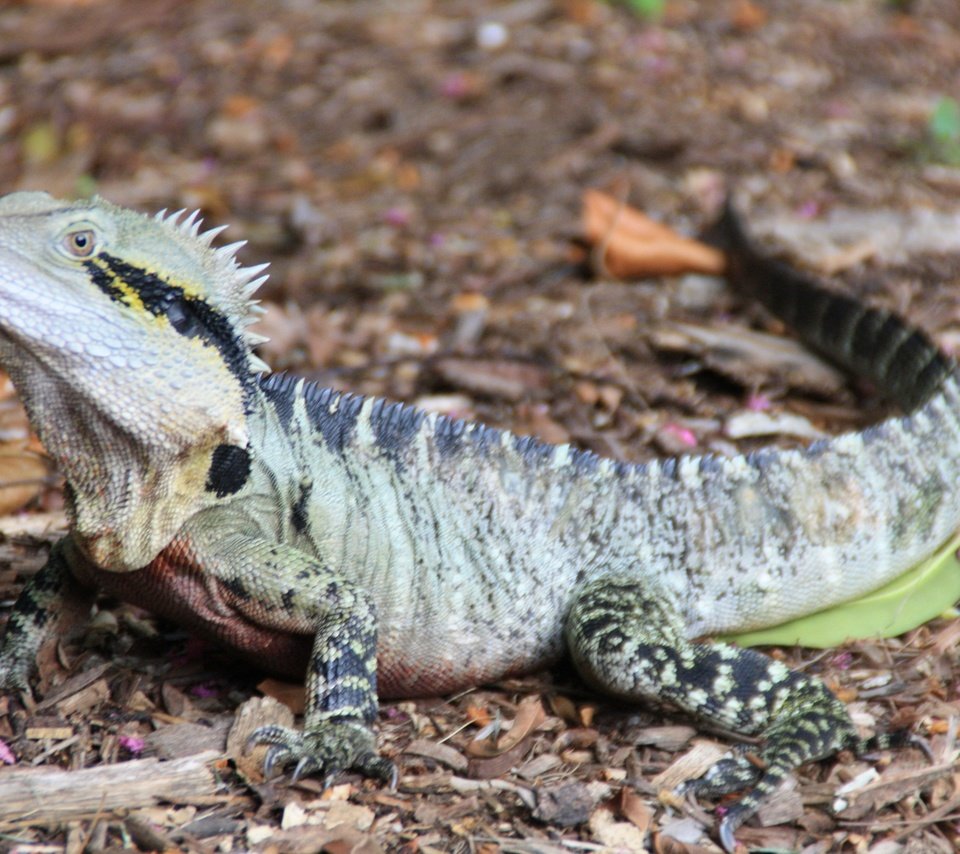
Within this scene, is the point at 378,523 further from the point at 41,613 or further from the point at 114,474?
the point at 41,613

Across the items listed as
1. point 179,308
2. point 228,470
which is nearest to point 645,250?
point 228,470

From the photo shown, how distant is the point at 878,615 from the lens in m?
5.07

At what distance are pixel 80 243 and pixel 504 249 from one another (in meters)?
4.91

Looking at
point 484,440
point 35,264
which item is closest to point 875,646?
point 484,440

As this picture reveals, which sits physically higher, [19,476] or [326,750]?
[326,750]

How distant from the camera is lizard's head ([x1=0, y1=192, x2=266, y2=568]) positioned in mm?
3803

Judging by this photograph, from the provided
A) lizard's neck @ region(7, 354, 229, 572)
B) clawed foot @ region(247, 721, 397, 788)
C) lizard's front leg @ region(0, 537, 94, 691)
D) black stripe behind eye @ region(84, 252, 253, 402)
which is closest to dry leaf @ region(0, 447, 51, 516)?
lizard's front leg @ region(0, 537, 94, 691)

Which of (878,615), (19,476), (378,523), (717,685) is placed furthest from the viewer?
(19,476)

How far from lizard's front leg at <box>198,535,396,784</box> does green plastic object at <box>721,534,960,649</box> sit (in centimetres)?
171

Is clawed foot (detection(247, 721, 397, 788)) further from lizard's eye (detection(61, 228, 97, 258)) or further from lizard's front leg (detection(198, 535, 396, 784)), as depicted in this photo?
lizard's eye (detection(61, 228, 97, 258))

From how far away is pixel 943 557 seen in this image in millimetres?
5258

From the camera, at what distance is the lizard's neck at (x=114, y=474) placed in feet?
12.9

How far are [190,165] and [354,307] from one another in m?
2.62

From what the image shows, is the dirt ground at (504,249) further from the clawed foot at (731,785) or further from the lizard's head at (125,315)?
the lizard's head at (125,315)
